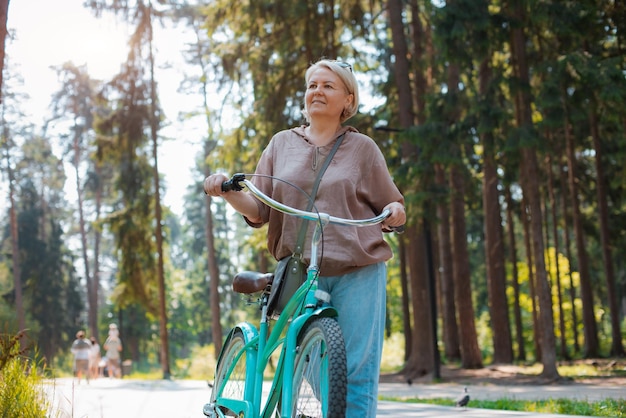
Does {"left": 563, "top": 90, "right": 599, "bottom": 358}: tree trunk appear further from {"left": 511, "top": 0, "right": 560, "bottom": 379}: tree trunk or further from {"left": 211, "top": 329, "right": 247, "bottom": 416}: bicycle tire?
{"left": 211, "top": 329, "right": 247, "bottom": 416}: bicycle tire

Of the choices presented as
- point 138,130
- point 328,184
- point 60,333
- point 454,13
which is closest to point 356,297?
point 328,184

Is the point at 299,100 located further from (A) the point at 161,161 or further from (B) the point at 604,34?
(A) the point at 161,161

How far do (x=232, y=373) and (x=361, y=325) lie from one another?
1011mm

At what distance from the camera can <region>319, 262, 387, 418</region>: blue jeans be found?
4023mm

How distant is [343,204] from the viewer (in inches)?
166

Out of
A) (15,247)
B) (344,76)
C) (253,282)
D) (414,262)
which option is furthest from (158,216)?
(344,76)

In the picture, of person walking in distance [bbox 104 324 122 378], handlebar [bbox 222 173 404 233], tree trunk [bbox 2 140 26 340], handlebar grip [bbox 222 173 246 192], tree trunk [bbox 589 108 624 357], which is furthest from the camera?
→ tree trunk [bbox 2 140 26 340]

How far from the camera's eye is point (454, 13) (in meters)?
17.0

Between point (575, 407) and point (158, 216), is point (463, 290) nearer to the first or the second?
point (158, 216)

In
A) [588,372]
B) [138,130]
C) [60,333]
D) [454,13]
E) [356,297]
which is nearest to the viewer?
[356,297]

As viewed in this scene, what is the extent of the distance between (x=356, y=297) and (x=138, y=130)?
86.8 ft

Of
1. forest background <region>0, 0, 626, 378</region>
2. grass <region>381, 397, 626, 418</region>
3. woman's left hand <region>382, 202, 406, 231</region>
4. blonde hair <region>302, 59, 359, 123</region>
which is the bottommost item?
grass <region>381, 397, 626, 418</region>

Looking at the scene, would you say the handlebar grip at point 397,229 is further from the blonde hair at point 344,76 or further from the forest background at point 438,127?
the forest background at point 438,127

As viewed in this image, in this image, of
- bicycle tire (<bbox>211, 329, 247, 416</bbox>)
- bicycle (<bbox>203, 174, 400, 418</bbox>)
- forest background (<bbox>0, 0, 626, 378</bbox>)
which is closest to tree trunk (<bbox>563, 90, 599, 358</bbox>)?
forest background (<bbox>0, 0, 626, 378</bbox>)
